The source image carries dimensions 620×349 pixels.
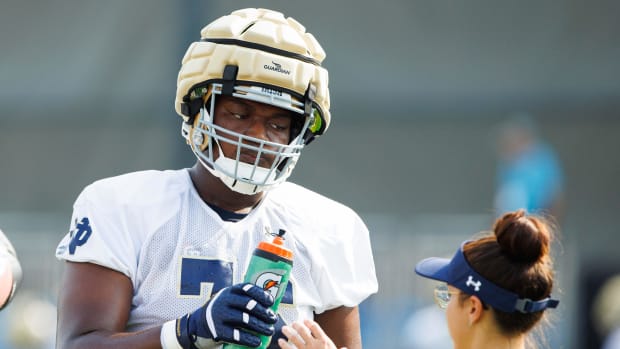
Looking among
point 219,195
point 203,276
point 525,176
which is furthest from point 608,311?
point 203,276

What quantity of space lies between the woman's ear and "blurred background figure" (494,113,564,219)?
3.92m

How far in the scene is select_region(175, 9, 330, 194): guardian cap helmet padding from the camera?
107 inches

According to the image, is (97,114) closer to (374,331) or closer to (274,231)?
(374,331)

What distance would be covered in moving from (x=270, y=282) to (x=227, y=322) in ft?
0.45

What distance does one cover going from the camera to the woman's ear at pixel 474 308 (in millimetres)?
2727

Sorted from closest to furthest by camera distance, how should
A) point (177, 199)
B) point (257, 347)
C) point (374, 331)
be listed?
point (257, 347) < point (177, 199) < point (374, 331)

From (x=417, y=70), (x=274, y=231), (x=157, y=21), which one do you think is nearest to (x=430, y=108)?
(x=417, y=70)

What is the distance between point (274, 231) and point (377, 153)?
5.51 m

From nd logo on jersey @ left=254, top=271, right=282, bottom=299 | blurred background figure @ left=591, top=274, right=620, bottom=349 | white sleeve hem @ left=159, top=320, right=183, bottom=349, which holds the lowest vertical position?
blurred background figure @ left=591, top=274, right=620, bottom=349

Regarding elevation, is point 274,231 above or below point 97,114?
above

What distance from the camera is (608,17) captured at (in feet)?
27.2

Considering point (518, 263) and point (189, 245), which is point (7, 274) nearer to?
point (189, 245)

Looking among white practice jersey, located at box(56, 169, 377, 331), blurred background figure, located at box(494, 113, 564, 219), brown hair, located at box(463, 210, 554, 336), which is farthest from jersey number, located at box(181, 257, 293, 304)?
blurred background figure, located at box(494, 113, 564, 219)

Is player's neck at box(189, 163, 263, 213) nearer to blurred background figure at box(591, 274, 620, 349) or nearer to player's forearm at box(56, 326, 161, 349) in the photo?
player's forearm at box(56, 326, 161, 349)
